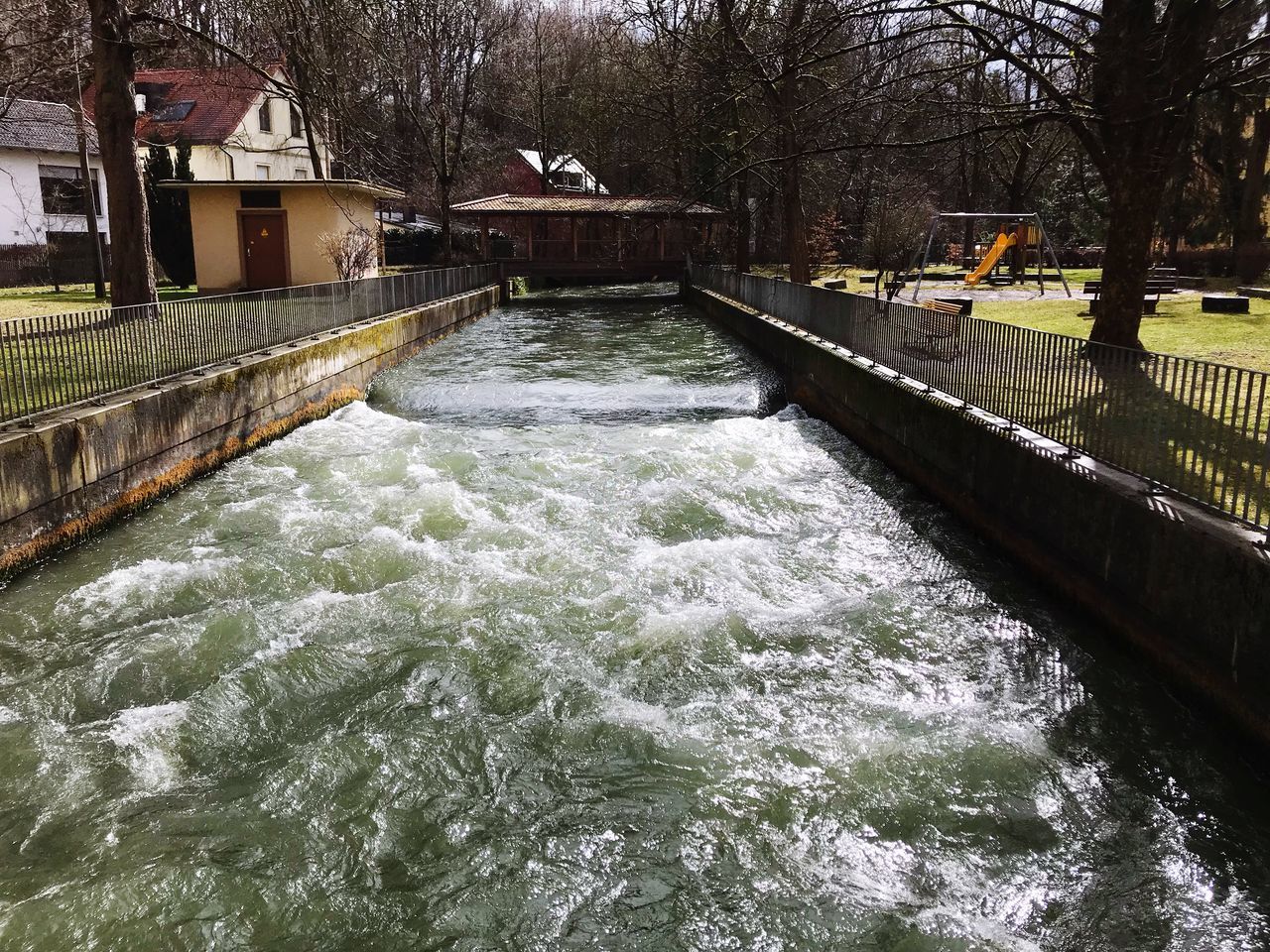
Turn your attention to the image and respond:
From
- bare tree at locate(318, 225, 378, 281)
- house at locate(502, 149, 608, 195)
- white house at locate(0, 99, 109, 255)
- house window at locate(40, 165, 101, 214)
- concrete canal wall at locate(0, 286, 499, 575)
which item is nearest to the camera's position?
concrete canal wall at locate(0, 286, 499, 575)

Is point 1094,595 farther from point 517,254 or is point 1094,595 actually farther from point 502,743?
point 517,254

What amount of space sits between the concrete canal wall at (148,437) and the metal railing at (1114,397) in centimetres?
830

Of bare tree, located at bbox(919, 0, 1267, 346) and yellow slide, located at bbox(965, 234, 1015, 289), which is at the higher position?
bare tree, located at bbox(919, 0, 1267, 346)

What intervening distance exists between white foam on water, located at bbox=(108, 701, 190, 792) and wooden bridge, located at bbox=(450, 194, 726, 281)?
3507 cm

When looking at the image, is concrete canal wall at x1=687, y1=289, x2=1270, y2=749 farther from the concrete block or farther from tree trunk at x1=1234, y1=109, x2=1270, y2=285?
tree trunk at x1=1234, y1=109, x2=1270, y2=285

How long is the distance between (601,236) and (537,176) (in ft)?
58.2

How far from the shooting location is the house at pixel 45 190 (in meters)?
37.3

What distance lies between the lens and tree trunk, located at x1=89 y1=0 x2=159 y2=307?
1709 centimetres

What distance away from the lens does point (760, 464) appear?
13109mm

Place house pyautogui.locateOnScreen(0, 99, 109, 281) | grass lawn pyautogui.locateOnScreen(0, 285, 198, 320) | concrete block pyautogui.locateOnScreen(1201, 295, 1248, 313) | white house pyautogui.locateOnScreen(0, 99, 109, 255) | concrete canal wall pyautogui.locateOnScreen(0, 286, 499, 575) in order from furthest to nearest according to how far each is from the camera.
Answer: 1. white house pyautogui.locateOnScreen(0, 99, 109, 255)
2. house pyautogui.locateOnScreen(0, 99, 109, 281)
3. grass lawn pyautogui.locateOnScreen(0, 285, 198, 320)
4. concrete block pyautogui.locateOnScreen(1201, 295, 1248, 313)
5. concrete canal wall pyautogui.locateOnScreen(0, 286, 499, 575)

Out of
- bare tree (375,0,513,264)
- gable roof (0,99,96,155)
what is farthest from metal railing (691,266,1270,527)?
gable roof (0,99,96,155)

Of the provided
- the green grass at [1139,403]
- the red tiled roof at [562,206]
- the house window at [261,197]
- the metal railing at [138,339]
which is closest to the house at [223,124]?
the red tiled roof at [562,206]

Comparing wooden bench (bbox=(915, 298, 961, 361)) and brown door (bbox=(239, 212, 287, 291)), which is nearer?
wooden bench (bbox=(915, 298, 961, 361))

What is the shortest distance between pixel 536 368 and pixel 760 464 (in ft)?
33.1
